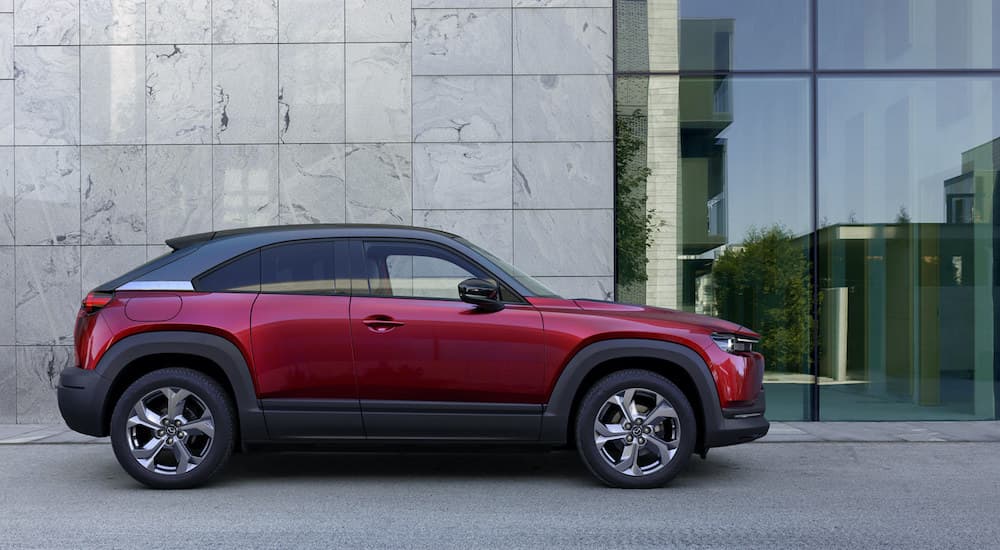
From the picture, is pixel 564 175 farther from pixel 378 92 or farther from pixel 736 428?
pixel 736 428

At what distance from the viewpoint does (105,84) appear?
33.4ft

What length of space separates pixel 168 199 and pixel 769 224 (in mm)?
6537

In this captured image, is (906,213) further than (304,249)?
Yes

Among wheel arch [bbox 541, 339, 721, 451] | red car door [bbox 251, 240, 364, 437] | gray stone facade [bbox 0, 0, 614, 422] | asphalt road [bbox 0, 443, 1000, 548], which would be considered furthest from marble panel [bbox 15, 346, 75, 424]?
wheel arch [bbox 541, 339, 721, 451]

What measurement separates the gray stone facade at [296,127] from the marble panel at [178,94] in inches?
0.8

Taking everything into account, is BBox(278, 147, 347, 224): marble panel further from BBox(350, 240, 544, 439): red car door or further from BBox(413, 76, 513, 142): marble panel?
BBox(350, 240, 544, 439): red car door

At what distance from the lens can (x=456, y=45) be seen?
10.2m

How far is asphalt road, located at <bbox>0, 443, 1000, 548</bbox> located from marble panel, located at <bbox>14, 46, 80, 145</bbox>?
158 inches

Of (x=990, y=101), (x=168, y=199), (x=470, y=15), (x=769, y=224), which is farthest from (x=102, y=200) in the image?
(x=990, y=101)

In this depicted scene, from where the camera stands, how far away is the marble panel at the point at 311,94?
10180 mm

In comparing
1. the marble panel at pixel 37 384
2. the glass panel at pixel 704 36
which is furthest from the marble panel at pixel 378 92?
the marble panel at pixel 37 384

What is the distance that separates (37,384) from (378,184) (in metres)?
4.18

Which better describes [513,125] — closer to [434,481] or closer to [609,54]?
[609,54]

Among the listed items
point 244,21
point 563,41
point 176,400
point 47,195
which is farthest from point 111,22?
point 176,400
